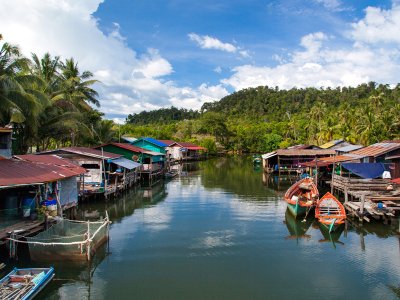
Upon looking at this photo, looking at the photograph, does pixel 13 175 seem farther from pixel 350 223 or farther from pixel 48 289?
pixel 350 223

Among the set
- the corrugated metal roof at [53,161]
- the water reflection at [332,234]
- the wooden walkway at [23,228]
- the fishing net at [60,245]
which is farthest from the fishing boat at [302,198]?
the wooden walkway at [23,228]

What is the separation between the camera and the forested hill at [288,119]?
50094mm

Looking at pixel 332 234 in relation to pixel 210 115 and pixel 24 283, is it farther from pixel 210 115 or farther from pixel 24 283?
pixel 210 115

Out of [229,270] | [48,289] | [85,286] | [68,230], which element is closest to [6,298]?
[48,289]

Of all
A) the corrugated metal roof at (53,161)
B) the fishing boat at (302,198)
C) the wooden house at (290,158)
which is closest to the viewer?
the corrugated metal roof at (53,161)

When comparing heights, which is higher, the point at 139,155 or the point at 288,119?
the point at 288,119

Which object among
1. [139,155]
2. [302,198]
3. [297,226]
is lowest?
[297,226]

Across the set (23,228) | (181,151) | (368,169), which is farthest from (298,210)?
(181,151)

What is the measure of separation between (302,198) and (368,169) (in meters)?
7.50

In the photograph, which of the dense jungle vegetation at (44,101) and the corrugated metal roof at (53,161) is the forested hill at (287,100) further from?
the corrugated metal roof at (53,161)

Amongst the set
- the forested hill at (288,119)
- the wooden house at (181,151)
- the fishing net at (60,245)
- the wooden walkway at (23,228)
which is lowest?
the fishing net at (60,245)

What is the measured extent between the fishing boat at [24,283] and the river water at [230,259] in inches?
25.0

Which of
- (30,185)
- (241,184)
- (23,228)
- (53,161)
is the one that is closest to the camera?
(23,228)

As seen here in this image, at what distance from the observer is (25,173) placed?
15703 millimetres
